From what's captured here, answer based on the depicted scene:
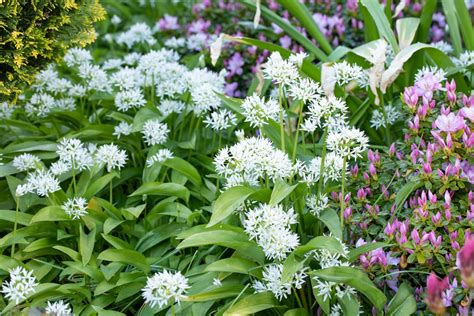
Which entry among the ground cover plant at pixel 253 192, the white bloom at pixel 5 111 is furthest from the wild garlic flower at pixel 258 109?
the white bloom at pixel 5 111

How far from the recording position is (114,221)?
119 inches

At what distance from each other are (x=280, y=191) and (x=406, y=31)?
1536mm

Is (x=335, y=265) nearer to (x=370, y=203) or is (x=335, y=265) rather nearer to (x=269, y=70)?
(x=370, y=203)

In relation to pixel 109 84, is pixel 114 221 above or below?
below

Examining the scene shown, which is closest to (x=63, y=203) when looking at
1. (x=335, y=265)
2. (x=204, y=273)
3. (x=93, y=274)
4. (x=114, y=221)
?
(x=114, y=221)

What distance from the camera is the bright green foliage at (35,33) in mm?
3143

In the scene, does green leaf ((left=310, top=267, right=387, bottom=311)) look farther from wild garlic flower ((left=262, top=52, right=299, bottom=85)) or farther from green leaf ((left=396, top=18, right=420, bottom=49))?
green leaf ((left=396, top=18, right=420, bottom=49))

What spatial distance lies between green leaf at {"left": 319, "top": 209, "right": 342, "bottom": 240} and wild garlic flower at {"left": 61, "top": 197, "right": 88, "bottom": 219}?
101cm

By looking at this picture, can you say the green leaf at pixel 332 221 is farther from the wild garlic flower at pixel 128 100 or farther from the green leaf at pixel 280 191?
the wild garlic flower at pixel 128 100

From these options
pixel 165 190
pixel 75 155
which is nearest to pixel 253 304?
pixel 165 190

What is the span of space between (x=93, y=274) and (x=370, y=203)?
3.82ft

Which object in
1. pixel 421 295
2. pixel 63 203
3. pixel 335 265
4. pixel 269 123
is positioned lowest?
pixel 421 295

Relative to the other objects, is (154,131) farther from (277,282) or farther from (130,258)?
(277,282)

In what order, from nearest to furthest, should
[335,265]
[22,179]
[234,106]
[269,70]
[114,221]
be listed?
[335,265] < [269,70] < [114,221] < [234,106] < [22,179]
